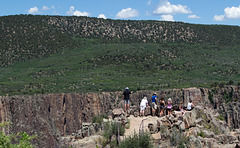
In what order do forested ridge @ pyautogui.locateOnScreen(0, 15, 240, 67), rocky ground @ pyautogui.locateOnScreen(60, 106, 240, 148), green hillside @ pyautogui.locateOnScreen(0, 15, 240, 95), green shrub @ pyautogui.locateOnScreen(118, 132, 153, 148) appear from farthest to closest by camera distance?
1. forested ridge @ pyautogui.locateOnScreen(0, 15, 240, 67)
2. green hillside @ pyautogui.locateOnScreen(0, 15, 240, 95)
3. rocky ground @ pyautogui.locateOnScreen(60, 106, 240, 148)
4. green shrub @ pyautogui.locateOnScreen(118, 132, 153, 148)

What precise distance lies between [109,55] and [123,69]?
1197cm

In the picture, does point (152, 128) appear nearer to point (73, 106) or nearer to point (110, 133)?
point (110, 133)

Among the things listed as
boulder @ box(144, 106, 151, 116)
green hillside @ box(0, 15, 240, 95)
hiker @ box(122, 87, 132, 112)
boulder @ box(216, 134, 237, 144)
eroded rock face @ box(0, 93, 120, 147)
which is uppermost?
green hillside @ box(0, 15, 240, 95)

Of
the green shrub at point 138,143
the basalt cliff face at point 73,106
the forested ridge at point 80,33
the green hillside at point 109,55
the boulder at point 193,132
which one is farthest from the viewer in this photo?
the forested ridge at point 80,33

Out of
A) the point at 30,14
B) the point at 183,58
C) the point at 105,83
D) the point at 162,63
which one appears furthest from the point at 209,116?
the point at 30,14

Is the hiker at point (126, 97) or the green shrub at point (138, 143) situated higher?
the hiker at point (126, 97)

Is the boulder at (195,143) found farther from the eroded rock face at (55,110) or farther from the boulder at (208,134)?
the eroded rock face at (55,110)

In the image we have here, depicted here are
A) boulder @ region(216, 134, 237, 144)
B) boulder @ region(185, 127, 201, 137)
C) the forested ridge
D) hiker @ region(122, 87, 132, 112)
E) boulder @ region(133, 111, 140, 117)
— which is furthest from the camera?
the forested ridge

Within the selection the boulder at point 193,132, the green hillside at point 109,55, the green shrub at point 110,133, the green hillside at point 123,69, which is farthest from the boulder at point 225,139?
the green hillside at point 123,69

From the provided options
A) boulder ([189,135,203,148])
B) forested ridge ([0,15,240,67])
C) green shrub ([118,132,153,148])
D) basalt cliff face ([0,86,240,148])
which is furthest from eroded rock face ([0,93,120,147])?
forested ridge ([0,15,240,67])

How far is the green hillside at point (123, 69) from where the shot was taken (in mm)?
79875

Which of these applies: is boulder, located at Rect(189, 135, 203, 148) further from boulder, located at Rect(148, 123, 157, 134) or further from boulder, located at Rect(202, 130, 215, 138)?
boulder, located at Rect(148, 123, 157, 134)

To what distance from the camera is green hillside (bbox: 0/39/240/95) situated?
3145 inches

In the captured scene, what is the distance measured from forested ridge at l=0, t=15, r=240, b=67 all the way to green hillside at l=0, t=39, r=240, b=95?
586cm
